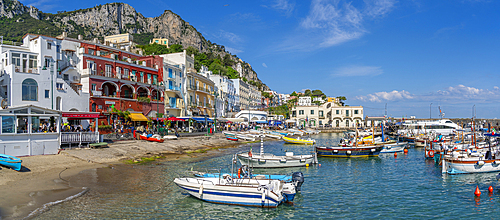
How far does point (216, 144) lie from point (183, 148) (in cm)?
1030

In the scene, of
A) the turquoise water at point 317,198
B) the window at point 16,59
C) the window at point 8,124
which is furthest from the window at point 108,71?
the turquoise water at point 317,198

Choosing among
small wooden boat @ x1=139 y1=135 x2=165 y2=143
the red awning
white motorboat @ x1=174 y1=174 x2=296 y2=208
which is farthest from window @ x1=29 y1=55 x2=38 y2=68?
white motorboat @ x1=174 y1=174 x2=296 y2=208

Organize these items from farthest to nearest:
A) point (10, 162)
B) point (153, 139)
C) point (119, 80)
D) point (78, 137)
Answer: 1. point (119, 80)
2. point (153, 139)
3. point (78, 137)
4. point (10, 162)

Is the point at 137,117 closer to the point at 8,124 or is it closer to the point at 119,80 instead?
the point at 119,80

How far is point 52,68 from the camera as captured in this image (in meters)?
38.4

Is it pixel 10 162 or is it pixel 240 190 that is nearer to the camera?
pixel 240 190

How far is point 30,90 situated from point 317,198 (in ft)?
112

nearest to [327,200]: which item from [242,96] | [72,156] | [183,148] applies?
[72,156]

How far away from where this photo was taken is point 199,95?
7188 centimetres

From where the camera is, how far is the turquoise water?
51.6ft

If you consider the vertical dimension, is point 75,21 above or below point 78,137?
above

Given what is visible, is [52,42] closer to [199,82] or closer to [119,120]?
[119,120]

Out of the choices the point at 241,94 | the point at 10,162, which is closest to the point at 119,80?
the point at 10,162

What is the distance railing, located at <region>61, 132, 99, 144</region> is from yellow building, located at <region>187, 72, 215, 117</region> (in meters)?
35.1
